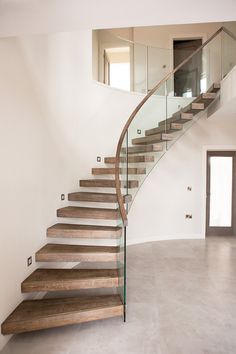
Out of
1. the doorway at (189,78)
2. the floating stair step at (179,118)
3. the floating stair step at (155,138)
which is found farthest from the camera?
the doorway at (189,78)

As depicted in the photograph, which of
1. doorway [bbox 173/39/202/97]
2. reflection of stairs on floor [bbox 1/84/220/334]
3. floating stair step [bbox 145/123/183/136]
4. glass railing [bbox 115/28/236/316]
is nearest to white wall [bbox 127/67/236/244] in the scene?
glass railing [bbox 115/28/236/316]

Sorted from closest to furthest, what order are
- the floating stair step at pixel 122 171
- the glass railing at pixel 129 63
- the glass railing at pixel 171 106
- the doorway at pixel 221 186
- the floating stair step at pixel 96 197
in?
the floating stair step at pixel 96 197 → the floating stair step at pixel 122 171 → the glass railing at pixel 171 106 → the glass railing at pixel 129 63 → the doorway at pixel 221 186

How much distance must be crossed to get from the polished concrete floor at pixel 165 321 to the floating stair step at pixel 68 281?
379mm

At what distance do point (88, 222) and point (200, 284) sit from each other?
1954 millimetres

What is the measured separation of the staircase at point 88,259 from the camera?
2410 mm

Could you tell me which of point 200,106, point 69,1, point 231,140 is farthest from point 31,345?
point 231,140

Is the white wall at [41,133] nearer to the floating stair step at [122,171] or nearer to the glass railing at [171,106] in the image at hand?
the floating stair step at [122,171]

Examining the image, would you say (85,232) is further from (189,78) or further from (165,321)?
(189,78)

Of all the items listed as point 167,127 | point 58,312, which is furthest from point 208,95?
point 58,312

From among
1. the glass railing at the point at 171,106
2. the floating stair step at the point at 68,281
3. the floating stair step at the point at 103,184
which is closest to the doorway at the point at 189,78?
the glass railing at the point at 171,106

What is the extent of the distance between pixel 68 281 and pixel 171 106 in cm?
369

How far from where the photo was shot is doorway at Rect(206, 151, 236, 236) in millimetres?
5785

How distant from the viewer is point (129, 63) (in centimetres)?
577

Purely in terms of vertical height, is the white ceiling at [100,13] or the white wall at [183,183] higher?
the white ceiling at [100,13]
